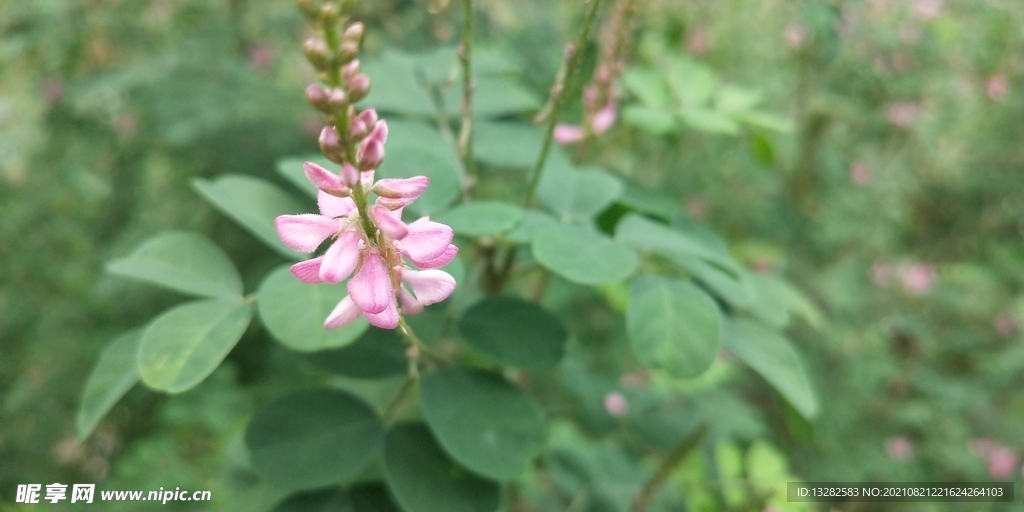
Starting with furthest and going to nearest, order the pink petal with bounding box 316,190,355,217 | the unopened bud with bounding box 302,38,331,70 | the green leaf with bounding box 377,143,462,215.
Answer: the green leaf with bounding box 377,143,462,215
the pink petal with bounding box 316,190,355,217
the unopened bud with bounding box 302,38,331,70

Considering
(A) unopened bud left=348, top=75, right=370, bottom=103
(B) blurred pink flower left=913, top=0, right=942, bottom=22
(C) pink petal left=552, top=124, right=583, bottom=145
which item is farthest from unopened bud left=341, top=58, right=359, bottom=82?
(B) blurred pink flower left=913, top=0, right=942, bottom=22

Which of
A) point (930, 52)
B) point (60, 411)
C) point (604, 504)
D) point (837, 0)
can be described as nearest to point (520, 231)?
point (604, 504)

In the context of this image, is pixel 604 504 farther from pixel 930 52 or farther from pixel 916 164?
Answer: pixel 916 164

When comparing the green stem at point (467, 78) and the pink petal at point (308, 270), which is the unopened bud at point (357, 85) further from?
the green stem at point (467, 78)

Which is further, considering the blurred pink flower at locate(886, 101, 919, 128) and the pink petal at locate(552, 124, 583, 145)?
the blurred pink flower at locate(886, 101, 919, 128)

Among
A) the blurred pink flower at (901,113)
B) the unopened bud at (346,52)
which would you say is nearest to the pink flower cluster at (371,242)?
the unopened bud at (346,52)

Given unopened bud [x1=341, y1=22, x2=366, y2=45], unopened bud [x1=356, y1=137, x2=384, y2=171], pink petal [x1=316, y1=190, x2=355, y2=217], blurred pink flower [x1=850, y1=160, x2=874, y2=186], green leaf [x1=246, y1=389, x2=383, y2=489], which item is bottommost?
green leaf [x1=246, y1=389, x2=383, y2=489]

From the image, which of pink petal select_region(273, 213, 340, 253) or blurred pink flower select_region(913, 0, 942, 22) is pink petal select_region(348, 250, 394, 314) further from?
blurred pink flower select_region(913, 0, 942, 22)
